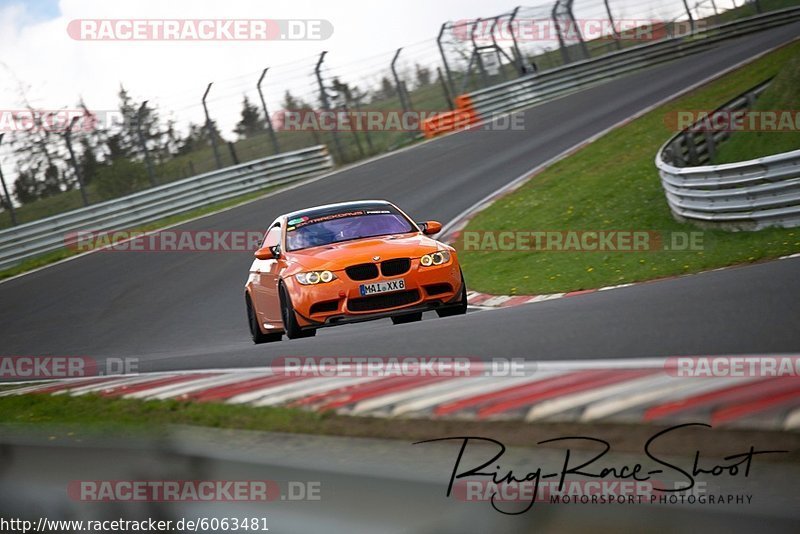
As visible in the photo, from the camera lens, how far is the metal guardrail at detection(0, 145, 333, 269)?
23281mm

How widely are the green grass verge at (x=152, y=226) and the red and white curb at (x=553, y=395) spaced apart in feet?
56.5

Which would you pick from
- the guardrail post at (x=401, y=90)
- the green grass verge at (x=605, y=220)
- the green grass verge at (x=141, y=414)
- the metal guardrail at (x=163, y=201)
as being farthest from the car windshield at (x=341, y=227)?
the guardrail post at (x=401, y=90)

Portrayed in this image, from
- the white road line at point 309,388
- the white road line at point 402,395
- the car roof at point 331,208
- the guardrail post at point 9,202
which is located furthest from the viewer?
the guardrail post at point 9,202

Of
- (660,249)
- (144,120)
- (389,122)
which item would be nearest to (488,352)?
(660,249)

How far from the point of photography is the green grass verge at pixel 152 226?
22.1 m

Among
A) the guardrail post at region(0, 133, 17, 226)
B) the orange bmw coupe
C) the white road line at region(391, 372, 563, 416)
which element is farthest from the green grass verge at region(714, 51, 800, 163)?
the guardrail post at region(0, 133, 17, 226)

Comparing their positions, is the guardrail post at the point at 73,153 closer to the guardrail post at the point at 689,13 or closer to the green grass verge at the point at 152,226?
the green grass verge at the point at 152,226

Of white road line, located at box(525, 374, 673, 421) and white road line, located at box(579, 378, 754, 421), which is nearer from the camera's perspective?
white road line, located at box(579, 378, 754, 421)

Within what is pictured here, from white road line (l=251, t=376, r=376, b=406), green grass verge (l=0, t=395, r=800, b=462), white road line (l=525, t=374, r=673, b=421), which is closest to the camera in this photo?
green grass verge (l=0, t=395, r=800, b=462)

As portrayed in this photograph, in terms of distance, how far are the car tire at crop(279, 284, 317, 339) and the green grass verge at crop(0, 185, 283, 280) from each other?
1364 cm

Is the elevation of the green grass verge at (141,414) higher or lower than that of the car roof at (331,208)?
lower

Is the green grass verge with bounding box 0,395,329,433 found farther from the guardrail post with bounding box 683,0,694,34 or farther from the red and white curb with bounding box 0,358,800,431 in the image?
the guardrail post with bounding box 683,0,694,34

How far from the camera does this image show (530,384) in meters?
4.33

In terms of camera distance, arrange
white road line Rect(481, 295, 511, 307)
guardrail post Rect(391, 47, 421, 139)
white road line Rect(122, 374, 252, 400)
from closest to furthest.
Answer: white road line Rect(122, 374, 252, 400) → white road line Rect(481, 295, 511, 307) → guardrail post Rect(391, 47, 421, 139)
